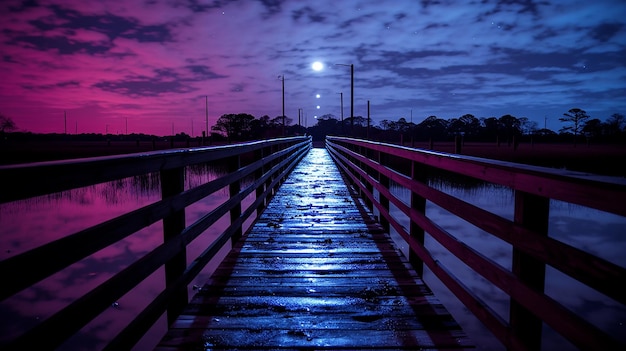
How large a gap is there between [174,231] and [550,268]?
10.1 meters

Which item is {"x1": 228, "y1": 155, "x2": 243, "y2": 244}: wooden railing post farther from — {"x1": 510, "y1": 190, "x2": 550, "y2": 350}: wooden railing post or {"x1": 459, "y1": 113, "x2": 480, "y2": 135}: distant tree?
{"x1": 459, "y1": 113, "x2": 480, "y2": 135}: distant tree

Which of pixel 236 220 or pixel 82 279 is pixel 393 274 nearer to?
pixel 236 220

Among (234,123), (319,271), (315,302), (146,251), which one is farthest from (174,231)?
(234,123)

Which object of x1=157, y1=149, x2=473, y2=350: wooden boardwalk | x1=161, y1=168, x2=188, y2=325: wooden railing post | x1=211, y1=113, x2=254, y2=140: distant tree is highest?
x1=211, y1=113, x2=254, y2=140: distant tree

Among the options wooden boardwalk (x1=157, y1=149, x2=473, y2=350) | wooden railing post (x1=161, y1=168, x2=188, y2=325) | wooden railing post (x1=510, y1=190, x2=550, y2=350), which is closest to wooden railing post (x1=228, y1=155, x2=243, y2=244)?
wooden boardwalk (x1=157, y1=149, x2=473, y2=350)

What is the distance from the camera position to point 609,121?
119 m

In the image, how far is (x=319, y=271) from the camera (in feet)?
13.2

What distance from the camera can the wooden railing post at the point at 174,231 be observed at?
276 centimetres

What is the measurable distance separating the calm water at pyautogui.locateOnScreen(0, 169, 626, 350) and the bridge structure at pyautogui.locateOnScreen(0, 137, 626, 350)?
2941 mm

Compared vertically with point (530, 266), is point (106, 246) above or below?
above

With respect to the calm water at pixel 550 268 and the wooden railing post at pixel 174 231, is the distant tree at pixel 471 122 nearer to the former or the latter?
the calm water at pixel 550 268

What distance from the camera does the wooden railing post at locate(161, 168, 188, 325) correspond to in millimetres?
2756

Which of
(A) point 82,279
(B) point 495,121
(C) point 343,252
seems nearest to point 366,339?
(C) point 343,252

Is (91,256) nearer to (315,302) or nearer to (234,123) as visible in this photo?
(315,302)
